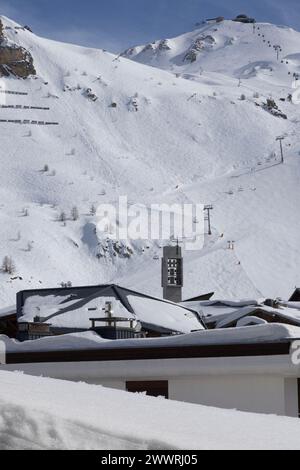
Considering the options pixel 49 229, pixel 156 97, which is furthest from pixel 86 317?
pixel 156 97

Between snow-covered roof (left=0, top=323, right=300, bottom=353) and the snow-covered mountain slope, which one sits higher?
the snow-covered mountain slope

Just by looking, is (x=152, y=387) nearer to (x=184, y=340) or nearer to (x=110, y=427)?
(x=184, y=340)

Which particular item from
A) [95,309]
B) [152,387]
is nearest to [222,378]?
[152,387]

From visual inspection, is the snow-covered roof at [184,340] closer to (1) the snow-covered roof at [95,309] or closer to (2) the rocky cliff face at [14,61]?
(1) the snow-covered roof at [95,309]

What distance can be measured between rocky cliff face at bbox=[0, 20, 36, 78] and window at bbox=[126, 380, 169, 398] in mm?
102604

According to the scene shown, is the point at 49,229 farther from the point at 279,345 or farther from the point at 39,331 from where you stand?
the point at 279,345

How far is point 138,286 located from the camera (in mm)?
61594

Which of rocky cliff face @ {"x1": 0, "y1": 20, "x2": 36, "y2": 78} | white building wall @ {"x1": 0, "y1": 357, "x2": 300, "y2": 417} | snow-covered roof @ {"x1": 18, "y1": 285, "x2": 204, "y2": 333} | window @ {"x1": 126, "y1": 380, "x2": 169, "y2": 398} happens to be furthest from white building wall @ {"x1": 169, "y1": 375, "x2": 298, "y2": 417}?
rocky cliff face @ {"x1": 0, "y1": 20, "x2": 36, "y2": 78}

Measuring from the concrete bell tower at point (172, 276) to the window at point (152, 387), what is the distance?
2545cm

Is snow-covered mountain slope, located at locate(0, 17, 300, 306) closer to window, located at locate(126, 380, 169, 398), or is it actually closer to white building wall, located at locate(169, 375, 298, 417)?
window, located at locate(126, 380, 169, 398)

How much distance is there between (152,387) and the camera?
13.3m

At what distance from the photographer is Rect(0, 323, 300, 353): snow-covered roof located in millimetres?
12383

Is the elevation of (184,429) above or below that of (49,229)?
below

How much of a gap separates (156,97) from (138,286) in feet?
195
